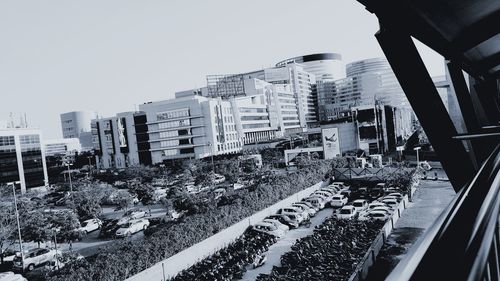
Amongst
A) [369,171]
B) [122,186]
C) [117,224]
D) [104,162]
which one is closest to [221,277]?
[117,224]

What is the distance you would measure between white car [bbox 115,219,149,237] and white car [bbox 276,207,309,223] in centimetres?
738

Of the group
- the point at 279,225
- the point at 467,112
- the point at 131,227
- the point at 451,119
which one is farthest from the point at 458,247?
the point at 131,227

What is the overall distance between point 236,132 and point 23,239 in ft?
136

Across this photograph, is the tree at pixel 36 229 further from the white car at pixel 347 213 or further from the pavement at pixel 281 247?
the white car at pixel 347 213

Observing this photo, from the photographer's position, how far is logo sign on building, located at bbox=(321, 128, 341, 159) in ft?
113

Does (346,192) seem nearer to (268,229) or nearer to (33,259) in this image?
(268,229)

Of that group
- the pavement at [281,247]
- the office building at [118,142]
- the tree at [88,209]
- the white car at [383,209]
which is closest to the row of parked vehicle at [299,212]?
the pavement at [281,247]

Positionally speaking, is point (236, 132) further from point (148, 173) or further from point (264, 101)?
point (148, 173)

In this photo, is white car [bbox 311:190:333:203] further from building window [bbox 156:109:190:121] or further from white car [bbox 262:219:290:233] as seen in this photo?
building window [bbox 156:109:190:121]

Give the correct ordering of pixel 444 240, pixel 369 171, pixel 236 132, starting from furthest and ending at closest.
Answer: pixel 236 132, pixel 369 171, pixel 444 240

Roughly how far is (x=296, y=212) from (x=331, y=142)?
17.8 m

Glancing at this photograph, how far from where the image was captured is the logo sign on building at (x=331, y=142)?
113 feet

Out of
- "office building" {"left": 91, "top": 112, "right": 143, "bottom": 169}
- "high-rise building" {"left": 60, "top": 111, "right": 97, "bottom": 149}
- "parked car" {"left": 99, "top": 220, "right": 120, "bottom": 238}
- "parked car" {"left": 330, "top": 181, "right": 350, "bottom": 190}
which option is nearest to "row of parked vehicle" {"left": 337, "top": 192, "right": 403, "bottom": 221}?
"parked car" {"left": 330, "top": 181, "right": 350, "bottom": 190}

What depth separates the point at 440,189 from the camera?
19.9 meters
